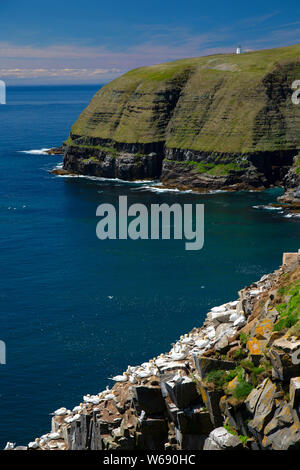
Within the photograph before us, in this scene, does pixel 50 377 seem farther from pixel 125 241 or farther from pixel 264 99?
pixel 264 99

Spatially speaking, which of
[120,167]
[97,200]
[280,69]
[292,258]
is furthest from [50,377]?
[280,69]

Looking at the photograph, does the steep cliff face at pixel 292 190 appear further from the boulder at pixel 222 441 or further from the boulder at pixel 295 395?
the boulder at pixel 295 395

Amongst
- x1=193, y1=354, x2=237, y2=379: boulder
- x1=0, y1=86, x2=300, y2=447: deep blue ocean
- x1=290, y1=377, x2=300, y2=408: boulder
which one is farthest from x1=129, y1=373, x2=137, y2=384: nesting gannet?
x1=0, y1=86, x2=300, y2=447: deep blue ocean

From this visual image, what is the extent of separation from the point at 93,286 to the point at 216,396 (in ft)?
222

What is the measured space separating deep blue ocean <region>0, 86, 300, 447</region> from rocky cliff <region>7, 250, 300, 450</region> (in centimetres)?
2296

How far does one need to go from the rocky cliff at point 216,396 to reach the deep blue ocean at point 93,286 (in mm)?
22962

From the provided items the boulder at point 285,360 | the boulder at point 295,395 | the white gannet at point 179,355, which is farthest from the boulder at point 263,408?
the white gannet at point 179,355

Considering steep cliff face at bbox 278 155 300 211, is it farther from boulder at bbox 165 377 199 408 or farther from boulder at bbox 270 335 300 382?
boulder at bbox 270 335 300 382

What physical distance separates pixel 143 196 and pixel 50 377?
339 feet

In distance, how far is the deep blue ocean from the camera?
215 feet

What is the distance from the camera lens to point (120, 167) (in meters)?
194

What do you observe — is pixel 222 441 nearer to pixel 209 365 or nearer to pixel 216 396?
pixel 216 396

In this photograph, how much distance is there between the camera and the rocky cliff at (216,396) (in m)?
27.5

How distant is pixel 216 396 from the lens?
30344 mm
